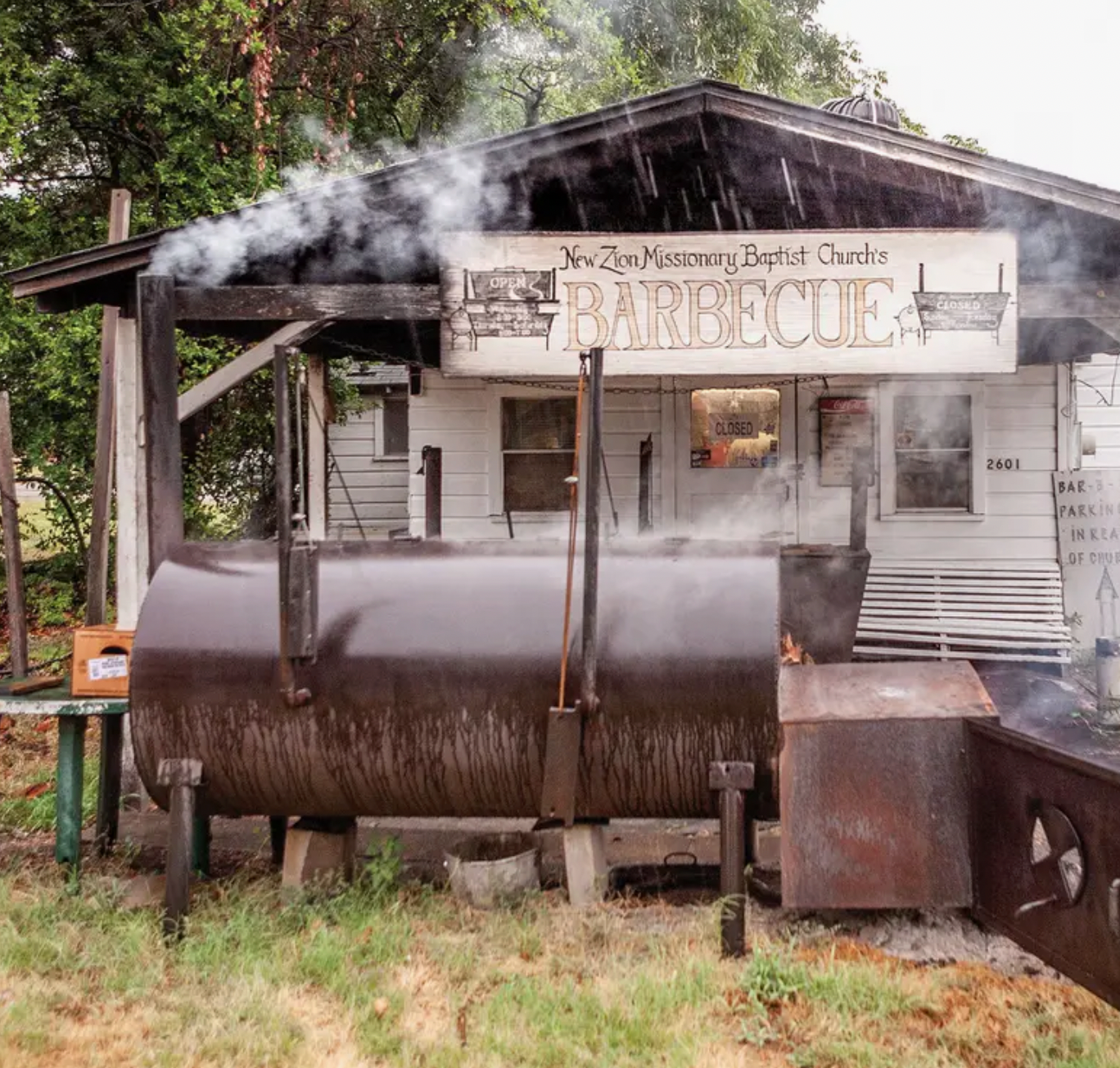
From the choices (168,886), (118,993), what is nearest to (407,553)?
(168,886)

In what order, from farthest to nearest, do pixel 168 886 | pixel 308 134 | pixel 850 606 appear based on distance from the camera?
1. pixel 308 134
2. pixel 850 606
3. pixel 168 886

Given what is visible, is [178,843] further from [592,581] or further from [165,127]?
[165,127]

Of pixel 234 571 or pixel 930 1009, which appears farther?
pixel 234 571

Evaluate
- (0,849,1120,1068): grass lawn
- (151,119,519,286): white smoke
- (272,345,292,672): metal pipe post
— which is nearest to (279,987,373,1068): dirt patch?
(0,849,1120,1068): grass lawn

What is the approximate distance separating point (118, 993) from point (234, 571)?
Answer: 1.68m

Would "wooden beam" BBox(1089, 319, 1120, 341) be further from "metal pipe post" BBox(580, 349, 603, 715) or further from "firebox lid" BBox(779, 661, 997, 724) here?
"metal pipe post" BBox(580, 349, 603, 715)

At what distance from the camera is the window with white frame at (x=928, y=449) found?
8.95 meters

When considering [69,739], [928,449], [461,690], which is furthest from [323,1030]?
[928,449]

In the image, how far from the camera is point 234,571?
4.23m

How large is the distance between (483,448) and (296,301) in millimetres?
3594

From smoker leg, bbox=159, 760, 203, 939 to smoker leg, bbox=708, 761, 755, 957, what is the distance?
2.15 metres

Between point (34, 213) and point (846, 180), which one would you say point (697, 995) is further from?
point (34, 213)

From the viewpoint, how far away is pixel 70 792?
482 cm

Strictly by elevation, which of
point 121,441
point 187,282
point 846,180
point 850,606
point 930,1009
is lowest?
point 930,1009
